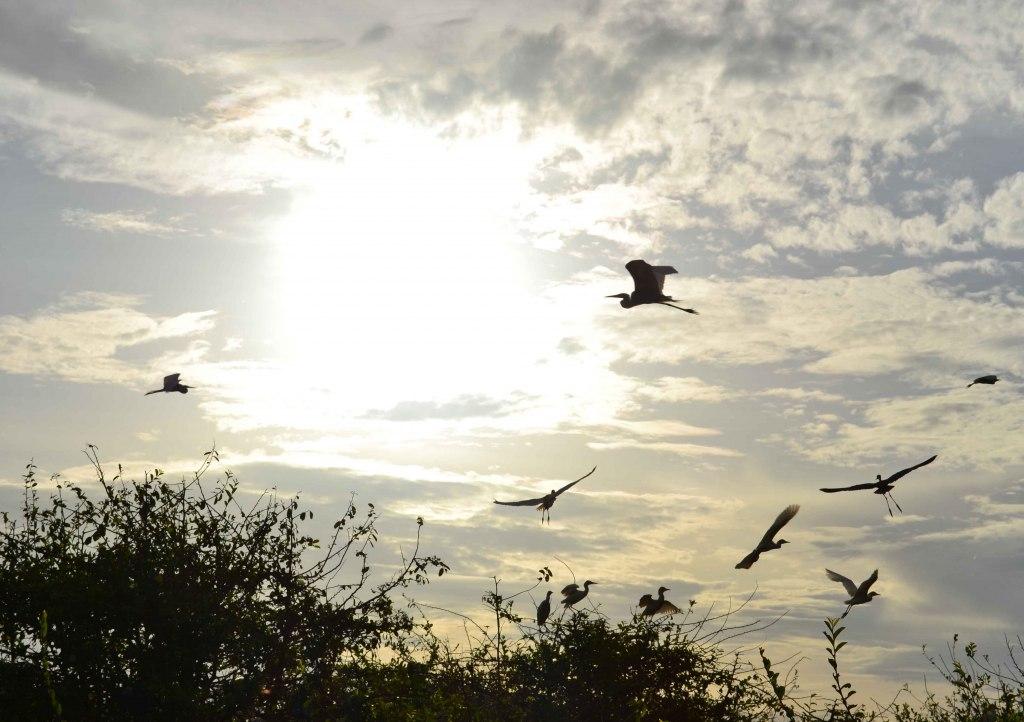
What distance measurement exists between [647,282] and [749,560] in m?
4.27

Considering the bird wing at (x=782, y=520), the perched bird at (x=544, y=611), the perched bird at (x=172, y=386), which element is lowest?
the perched bird at (x=544, y=611)

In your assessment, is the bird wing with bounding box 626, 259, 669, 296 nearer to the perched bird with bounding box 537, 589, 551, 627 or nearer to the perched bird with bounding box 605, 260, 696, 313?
the perched bird with bounding box 605, 260, 696, 313

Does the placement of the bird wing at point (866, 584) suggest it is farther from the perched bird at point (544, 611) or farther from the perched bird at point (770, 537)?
the perched bird at point (544, 611)

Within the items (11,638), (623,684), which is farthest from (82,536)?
(623,684)

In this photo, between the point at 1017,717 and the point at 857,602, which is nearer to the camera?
the point at 1017,717

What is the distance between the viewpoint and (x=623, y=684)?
1524 cm

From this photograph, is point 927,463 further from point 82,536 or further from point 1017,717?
point 82,536

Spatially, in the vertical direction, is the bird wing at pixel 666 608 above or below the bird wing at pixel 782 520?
below

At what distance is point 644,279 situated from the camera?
14375 millimetres

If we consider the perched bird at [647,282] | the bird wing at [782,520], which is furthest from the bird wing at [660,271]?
the bird wing at [782,520]

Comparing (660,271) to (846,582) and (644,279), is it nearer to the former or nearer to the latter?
(644,279)

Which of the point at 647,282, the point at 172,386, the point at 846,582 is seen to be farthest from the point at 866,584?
the point at 172,386

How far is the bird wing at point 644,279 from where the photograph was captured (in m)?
14.2

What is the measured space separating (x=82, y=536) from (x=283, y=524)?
2907 mm
